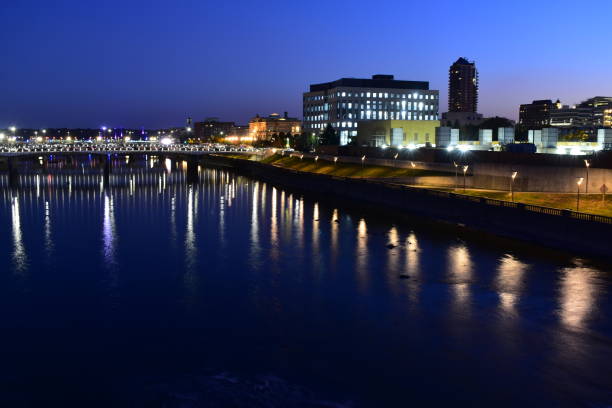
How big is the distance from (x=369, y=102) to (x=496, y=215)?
123m

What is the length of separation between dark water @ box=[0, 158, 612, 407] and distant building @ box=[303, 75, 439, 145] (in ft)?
Answer: 390

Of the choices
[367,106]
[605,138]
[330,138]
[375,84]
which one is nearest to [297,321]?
[605,138]

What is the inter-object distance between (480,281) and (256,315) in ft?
37.1

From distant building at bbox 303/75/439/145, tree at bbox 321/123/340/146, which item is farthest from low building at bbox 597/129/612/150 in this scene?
distant building at bbox 303/75/439/145

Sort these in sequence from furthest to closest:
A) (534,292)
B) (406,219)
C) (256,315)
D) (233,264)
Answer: (406,219) < (233,264) < (534,292) < (256,315)

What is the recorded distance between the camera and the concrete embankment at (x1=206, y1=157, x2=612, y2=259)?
1293 inches

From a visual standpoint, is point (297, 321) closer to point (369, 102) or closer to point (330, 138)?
point (330, 138)

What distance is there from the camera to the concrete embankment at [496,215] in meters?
32.8

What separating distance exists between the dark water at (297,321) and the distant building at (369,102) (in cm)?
11878

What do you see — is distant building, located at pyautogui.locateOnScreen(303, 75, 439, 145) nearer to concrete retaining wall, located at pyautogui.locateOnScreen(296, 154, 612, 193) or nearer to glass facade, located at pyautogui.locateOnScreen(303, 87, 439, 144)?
glass facade, located at pyautogui.locateOnScreen(303, 87, 439, 144)

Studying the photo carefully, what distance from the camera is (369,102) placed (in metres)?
160

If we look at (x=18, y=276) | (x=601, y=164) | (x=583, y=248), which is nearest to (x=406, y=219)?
(x=601, y=164)

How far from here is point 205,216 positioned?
51938mm

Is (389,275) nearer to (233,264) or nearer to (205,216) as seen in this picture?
(233,264)
